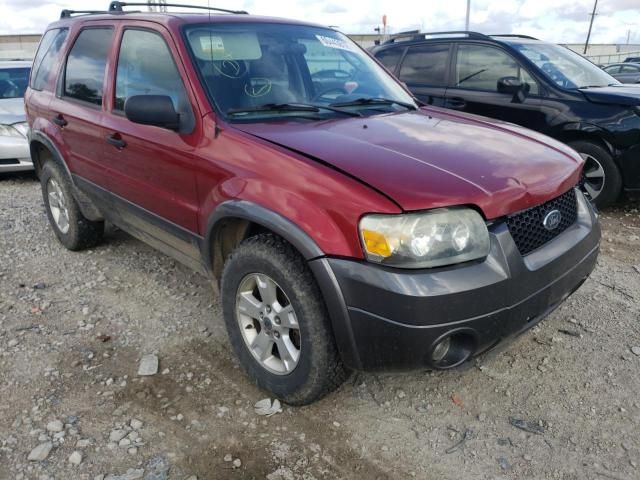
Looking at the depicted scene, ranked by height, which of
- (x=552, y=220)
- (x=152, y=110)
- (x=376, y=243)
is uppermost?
(x=152, y=110)

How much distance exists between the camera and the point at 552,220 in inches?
95.4

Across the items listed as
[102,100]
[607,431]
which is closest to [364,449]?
[607,431]

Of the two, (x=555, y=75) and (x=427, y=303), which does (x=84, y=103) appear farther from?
(x=555, y=75)

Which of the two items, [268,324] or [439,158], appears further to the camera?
[268,324]

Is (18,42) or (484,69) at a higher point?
(484,69)

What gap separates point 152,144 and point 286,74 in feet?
2.74

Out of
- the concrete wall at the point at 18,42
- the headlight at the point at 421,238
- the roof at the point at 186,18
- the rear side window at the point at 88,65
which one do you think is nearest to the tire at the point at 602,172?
the roof at the point at 186,18

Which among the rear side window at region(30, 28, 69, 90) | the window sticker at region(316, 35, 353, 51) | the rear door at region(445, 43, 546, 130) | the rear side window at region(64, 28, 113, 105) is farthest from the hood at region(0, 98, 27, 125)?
the rear door at region(445, 43, 546, 130)

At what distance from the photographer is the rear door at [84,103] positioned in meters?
3.50

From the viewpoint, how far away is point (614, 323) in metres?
3.28

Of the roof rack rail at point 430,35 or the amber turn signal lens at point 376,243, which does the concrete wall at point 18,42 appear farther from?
the amber turn signal lens at point 376,243

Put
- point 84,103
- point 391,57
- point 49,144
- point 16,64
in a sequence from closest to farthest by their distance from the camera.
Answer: point 84,103 → point 49,144 → point 391,57 → point 16,64

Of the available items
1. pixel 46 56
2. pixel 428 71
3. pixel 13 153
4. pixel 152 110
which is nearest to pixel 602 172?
pixel 428 71

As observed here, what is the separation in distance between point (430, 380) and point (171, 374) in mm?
1357
